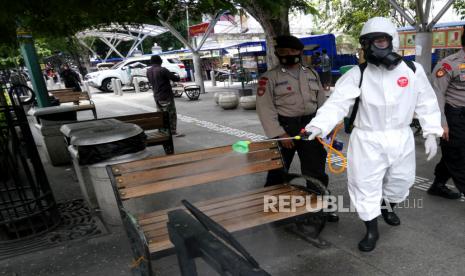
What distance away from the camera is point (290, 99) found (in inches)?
124

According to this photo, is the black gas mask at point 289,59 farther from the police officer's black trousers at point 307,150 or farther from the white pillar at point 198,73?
the white pillar at point 198,73

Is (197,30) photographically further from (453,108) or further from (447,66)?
(453,108)

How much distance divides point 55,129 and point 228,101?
567 centimetres

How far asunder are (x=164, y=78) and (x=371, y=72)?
5230mm

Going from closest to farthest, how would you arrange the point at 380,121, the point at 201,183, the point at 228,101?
the point at 380,121 → the point at 201,183 → the point at 228,101

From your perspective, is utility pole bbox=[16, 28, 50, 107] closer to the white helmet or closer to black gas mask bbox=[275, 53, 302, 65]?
black gas mask bbox=[275, 53, 302, 65]

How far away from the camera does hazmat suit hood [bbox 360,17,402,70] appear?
250cm

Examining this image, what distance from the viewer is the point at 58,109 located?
5797 mm

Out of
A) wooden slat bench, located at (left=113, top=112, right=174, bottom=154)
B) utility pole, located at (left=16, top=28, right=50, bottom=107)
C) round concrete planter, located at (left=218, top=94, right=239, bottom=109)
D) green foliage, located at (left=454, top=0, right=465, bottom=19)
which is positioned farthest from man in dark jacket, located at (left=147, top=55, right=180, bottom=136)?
green foliage, located at (left=454, top=0, right=465, bottom=19)

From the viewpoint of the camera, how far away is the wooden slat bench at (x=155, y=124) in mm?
5480

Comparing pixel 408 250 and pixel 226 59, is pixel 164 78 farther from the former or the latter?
pixel 226 59

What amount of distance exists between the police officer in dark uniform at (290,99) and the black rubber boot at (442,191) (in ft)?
4.65

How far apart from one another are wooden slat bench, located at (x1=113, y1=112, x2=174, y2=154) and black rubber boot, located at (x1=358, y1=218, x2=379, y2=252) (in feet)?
11.3

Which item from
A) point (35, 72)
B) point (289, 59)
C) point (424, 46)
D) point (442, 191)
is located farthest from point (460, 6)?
point (35, 72)
